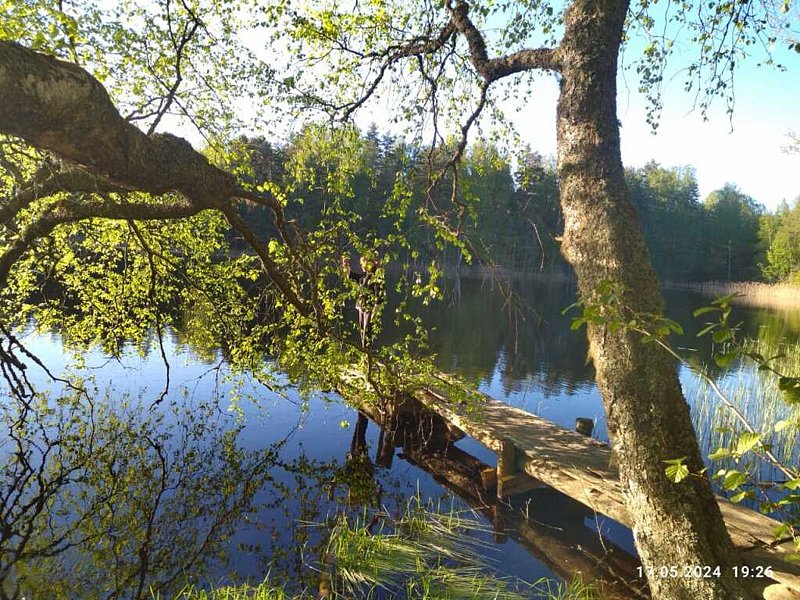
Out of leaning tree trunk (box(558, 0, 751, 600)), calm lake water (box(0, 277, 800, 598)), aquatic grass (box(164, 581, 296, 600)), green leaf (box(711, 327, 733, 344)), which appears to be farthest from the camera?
calm lake water (box(0, 277, 800, 598))

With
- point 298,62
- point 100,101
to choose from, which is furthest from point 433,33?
point 100,101

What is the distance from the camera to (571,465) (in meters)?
6.21

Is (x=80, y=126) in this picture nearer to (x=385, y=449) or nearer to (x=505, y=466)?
(x=505, y=466)

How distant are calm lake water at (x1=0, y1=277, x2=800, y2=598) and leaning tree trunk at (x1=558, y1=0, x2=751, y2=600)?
1.22 feet

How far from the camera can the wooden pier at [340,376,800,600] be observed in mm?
4242

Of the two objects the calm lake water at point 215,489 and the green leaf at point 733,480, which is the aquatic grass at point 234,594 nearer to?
the calm lake water at point 215,489

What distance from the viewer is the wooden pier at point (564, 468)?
4.24 metres

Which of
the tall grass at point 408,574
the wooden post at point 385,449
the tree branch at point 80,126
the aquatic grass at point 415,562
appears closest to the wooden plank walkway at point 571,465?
the wooden post at point 385,449

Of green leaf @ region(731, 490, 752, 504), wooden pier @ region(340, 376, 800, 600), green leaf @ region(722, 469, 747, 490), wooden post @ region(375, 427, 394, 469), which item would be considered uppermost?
green leaf @ region(722, 469, 747, 490)

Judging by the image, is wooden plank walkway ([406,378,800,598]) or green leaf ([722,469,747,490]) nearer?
green leaf ([722,469,747,490])

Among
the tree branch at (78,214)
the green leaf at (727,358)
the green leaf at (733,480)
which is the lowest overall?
the green leaf at (733,480)

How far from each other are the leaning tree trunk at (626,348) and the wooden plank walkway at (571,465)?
890 millimetres

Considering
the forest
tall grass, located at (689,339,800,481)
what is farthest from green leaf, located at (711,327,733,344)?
tall grass, located at (689,339,800,481)

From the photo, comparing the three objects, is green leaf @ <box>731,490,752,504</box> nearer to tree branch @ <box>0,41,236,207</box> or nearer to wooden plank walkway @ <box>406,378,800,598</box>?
wooden plank walkway @ <box>406,378,800,598</box>
